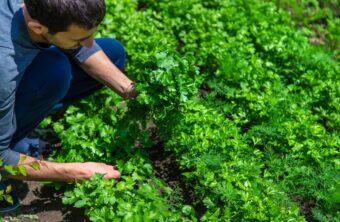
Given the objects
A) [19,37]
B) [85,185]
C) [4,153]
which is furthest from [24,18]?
[85,185]

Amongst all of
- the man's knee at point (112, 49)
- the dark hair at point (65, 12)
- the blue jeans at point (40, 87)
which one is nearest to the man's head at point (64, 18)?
the dark hair at point (65, 12)

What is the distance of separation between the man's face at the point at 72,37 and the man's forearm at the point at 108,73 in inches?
22.4

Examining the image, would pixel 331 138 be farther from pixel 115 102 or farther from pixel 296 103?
pixel 115 102

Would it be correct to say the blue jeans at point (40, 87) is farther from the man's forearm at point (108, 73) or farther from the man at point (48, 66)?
the man's forearm at point (108, 73)

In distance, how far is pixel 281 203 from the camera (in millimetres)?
3082

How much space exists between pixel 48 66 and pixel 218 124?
114 centimetres

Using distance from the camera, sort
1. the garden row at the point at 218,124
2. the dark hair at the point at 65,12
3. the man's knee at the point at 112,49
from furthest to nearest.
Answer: the man's knee at the point at 112,49 → the garden row at the point at 218,124 → the dark hair at the point at 65,12

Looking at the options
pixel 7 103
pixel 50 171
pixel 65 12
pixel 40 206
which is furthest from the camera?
pixel 40 206

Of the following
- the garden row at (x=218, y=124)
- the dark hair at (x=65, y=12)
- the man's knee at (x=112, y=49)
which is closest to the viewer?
the dark hair at (x=65, y=12)

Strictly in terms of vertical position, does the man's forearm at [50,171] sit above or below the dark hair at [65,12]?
below

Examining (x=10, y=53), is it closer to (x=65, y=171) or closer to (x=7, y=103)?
(x=7, y=103)

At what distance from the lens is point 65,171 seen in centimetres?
297

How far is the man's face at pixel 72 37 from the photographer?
101 inches

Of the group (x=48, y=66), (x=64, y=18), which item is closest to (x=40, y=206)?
(x=48, y=66)
